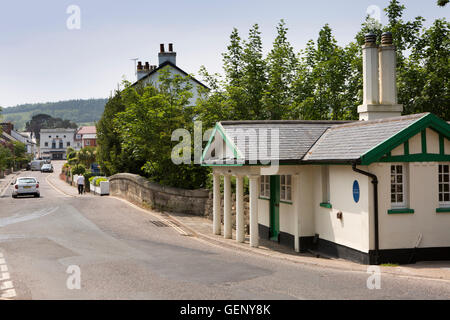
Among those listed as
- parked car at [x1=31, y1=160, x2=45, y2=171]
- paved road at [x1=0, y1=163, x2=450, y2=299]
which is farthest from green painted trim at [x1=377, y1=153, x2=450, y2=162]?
parked car at [x1=31, y1=160, x2=45, y2=171]

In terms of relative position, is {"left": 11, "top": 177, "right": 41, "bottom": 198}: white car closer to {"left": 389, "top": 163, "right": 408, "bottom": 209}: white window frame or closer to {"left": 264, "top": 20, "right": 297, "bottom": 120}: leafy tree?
{"left": 264, "top": 20, "right": 297, "bottom": 120}: leafy tree

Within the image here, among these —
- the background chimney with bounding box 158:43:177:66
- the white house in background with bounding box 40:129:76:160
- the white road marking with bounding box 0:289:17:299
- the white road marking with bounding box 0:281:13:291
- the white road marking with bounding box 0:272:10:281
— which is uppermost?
the background chimney with bounding box 158:43:177:66

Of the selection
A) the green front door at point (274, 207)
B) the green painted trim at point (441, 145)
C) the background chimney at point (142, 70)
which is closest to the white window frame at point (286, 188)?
the green front door at point (274, 207)

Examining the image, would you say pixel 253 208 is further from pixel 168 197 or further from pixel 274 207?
pixel 168 197

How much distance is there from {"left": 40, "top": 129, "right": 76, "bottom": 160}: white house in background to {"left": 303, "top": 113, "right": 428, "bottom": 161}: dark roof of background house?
152864 millimetres

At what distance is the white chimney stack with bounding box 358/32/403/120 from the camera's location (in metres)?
15.0

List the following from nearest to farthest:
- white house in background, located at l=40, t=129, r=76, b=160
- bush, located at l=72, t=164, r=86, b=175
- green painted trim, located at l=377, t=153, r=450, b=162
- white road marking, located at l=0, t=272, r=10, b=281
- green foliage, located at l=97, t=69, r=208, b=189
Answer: white road marking, located at l=0, t=272, r=10, b=281
green painted trim, located at l=377, t=153, r=450, b=162
green foliage, located at l=97, t=69, r=208, b=189
bush, located at l=72, t=164, r=86, b=175
white house in background, located at l=40, t=129, r=76, b=160

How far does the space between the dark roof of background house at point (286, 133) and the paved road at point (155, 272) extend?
3.16m

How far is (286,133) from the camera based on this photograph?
15141 millimetres

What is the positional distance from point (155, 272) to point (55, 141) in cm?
15901

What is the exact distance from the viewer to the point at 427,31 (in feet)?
82.8

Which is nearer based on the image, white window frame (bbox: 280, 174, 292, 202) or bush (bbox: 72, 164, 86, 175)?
white window frame (bbox: 280, 174, 292, 202)

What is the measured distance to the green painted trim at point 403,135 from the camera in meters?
11.2

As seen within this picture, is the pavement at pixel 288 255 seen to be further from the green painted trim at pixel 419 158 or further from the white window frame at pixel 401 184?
the green painted trim at pixel 419 158
